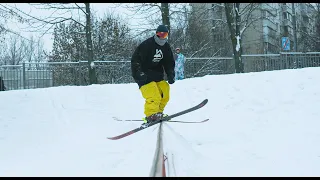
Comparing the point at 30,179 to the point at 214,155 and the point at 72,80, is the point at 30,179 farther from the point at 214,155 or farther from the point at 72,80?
the point at 72,80

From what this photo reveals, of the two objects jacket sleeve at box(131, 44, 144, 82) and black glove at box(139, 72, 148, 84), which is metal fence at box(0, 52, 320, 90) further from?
black glove at box(139, 72, 148, 84)

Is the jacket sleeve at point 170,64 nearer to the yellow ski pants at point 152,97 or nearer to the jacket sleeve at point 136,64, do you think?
the yellow ski pants at point 152,97

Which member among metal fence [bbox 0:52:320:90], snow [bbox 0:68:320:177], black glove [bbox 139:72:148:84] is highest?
metal fence [bbox 0:52:320:90]

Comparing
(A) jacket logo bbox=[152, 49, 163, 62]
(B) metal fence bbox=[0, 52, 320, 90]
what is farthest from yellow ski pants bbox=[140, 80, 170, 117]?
(B) metal fence bbox=[0, 52, 320, 90]

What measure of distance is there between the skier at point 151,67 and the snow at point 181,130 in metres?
0.56

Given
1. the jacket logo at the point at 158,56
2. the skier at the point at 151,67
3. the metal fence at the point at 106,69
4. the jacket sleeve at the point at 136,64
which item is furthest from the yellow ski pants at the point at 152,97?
the metal fence at the point at 106,69

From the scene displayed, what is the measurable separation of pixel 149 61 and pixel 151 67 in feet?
0.43

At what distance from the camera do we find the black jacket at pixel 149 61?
21.0 feet

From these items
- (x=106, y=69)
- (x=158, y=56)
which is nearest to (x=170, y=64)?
(x=158, y=56)

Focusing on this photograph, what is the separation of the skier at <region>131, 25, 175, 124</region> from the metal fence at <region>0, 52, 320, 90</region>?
9.59 m

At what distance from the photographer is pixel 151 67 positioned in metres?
6.58

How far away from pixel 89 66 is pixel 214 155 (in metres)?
11.9

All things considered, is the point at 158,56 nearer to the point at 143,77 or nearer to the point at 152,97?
the point at 143,77

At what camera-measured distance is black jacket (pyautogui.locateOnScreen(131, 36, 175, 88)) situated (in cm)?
640
